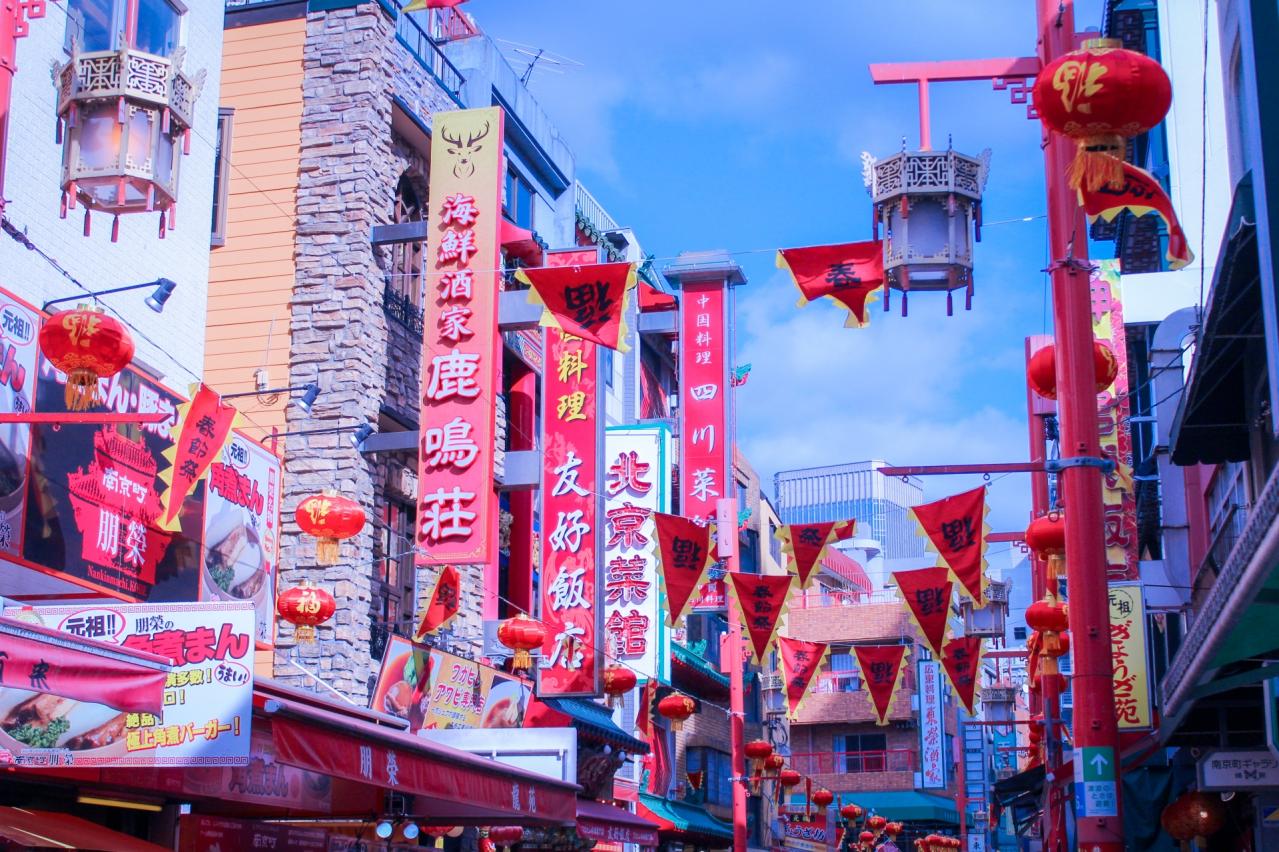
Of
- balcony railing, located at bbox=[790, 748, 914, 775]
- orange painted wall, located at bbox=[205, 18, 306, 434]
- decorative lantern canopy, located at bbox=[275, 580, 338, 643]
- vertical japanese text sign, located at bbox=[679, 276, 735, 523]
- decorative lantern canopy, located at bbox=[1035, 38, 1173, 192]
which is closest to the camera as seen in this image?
decorative lantern canopy, located at bbox=[1035, 38, 1173, 192]

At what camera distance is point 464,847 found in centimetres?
2361

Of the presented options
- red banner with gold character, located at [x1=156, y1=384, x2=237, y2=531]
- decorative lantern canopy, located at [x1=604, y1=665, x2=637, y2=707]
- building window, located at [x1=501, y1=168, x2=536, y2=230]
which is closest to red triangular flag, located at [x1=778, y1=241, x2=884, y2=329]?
red banner with gold character, located at [x1=156, y1=384, x2=237, y2=531]

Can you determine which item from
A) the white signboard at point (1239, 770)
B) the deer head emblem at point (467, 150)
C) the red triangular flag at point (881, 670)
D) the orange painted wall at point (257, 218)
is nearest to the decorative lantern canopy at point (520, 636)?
the orange painted wall at point (257, 218)

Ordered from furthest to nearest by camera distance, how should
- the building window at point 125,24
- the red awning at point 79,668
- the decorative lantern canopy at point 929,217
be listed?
the building window at point 125,24 < the decorative lantern canopy at point 929,217 < the red awning at point 79,668

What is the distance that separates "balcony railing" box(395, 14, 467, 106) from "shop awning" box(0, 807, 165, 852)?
14314mm

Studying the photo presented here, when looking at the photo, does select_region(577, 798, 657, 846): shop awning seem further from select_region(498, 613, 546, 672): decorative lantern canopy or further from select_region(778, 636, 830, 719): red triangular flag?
select_region(778, 636, 830, 719): red triangular flag

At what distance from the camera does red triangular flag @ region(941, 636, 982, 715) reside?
2594cm

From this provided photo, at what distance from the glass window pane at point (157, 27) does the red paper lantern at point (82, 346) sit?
7034 millimetres


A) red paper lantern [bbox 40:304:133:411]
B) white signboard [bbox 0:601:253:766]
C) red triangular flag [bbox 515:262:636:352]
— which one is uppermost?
red triangular flag [bbox 515:262:636:352]

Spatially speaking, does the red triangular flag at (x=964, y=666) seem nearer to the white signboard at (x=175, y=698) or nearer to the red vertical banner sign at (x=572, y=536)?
the red vertical banner sign at (x=572, y=536)

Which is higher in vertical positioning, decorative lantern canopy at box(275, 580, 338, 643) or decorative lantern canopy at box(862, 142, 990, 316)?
decorative lantern canopy at box(862, 142, 990, 316)

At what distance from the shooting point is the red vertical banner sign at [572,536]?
23.6m

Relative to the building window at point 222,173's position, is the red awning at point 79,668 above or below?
below

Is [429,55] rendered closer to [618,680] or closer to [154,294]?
[154,294]
